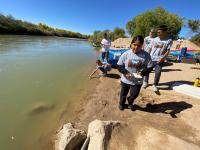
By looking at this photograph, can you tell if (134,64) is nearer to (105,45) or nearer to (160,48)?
(160,48)

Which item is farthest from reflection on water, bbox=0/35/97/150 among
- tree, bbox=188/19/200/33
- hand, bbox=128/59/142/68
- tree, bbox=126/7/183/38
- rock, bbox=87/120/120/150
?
tree, bbox=126/7/183/38

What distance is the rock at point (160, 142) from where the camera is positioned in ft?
6.65

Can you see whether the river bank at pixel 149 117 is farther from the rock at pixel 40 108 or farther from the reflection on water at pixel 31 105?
→ the rock at pixel 40 108

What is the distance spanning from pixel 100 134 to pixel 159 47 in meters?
2.85

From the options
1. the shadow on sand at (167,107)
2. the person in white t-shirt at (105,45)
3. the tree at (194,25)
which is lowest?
the shadow on sand at (167,107)

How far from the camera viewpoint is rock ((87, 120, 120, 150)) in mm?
1990

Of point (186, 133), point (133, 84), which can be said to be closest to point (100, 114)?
point (133, 84)

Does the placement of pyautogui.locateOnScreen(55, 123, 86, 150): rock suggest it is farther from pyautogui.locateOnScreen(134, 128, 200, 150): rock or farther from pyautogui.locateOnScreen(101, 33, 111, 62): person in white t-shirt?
pyautogui.locateOnScreen(101, 33, 111, 62): person in white t-shirt

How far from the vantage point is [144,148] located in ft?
6.63

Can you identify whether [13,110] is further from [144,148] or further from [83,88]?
[144,148]

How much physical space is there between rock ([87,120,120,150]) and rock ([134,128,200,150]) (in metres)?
0.46

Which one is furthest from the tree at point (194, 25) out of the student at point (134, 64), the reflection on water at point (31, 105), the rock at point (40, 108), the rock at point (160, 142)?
the rock at point (40, 108)

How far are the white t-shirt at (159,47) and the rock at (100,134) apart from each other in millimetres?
2365

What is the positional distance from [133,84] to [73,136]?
142cm
